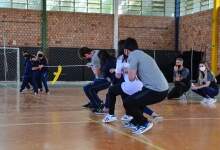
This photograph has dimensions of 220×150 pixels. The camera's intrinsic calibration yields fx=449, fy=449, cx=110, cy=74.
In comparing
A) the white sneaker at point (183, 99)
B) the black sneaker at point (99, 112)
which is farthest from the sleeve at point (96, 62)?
the white sneaker at point (183, 99)

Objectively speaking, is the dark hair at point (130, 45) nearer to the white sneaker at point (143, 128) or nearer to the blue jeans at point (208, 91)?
the white sneaker at point (143, 128)

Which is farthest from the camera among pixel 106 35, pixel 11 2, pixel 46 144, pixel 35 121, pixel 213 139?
pixel 106 35

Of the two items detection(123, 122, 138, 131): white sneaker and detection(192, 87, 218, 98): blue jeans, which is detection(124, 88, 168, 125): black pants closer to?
detection(123, 122, 138, 131): white sneaker

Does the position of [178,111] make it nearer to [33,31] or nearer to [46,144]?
[46,144]

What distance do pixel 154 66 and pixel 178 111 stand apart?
3888 mm

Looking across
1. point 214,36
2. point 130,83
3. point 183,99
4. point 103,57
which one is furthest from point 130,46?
point 214,36

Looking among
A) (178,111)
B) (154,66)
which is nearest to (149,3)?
(178,111)

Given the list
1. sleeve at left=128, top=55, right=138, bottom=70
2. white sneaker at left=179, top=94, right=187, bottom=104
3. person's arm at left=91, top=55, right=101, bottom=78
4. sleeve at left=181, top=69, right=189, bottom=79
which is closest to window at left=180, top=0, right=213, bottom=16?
white sneaker at left=179, top=94, right=187, bottom=104

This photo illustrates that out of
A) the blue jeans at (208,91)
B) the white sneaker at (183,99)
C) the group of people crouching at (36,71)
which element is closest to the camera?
the blue jeans at (208,91)

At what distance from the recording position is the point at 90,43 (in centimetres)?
2442

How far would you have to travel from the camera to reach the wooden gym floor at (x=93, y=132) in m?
5.89

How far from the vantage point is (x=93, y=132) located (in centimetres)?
697

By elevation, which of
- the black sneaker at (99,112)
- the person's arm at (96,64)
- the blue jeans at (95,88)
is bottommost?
the black sneaker at (99,112)

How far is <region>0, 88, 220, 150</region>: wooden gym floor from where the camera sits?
5887 mm
